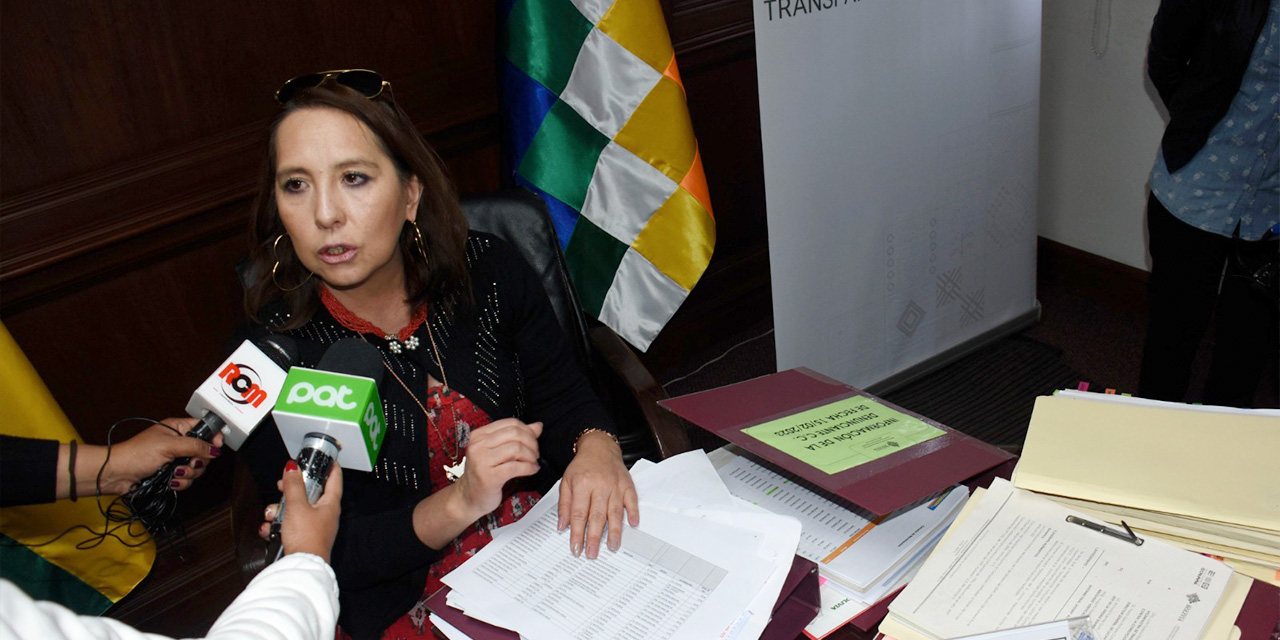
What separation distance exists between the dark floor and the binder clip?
173cm

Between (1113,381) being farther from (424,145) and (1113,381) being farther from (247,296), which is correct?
(247,296)

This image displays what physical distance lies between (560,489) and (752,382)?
39cm

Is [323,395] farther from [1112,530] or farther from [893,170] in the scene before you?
[893,170]

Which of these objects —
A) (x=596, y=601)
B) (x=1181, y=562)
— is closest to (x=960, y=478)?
(x=1181, y=562)

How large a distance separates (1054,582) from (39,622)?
3.46 feet

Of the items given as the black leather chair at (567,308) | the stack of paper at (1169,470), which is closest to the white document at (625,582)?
the stack of paper at (1169,470)

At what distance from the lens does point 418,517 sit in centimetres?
142

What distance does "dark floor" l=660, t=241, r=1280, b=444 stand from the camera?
3066 mm

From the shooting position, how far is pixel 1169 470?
124 centimetres

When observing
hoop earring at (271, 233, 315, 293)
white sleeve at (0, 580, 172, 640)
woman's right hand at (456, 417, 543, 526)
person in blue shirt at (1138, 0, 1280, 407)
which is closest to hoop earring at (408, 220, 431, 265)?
hoop earring at (271, 233, 315, 293)

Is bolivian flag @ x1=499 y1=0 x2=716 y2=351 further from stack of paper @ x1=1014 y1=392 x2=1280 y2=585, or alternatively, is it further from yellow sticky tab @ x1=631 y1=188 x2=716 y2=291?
stack of paper @ x1=1014 y1=392 x2=1280 y2=585

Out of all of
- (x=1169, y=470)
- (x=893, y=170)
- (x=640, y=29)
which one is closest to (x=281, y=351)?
(x=1169, y=470)

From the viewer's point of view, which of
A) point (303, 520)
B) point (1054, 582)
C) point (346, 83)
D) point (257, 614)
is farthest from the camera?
point (346, 83)

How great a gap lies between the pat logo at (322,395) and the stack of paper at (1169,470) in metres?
0.91
